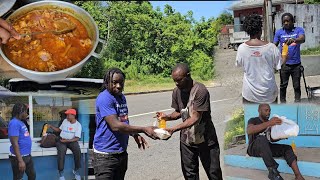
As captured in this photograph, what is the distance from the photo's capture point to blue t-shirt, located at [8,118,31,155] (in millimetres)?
3629

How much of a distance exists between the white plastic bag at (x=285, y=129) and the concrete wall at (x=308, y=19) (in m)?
0.45

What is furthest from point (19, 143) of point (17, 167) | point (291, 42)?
point (291, 42)

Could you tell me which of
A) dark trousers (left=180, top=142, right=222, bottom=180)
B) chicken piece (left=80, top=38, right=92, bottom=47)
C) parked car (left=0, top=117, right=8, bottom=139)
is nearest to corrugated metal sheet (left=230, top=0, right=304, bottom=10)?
dark trousers (left=180, top=142, right=222, bottom=180)

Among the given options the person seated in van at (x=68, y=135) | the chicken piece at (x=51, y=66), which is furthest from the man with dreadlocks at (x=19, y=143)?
the chicken piece at (x=51, y=66)

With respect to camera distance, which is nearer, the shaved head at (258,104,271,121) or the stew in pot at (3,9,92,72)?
the shaved head at (258,104,271,121)

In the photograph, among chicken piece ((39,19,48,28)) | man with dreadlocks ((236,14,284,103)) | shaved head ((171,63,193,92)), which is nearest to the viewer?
man with dreadlocks ((236,14,284,103))

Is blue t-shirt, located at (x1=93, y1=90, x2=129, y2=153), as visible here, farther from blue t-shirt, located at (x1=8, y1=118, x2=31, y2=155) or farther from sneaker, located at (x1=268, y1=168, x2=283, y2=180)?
sneaker, located at (x1=268, y1=168, x2=283, y2=180)

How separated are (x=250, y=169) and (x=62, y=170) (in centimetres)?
136

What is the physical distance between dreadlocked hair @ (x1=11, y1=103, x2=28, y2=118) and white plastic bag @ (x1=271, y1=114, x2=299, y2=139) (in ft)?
5.56

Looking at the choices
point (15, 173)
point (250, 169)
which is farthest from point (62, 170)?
point (250, 169)

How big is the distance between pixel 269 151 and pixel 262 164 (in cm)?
11

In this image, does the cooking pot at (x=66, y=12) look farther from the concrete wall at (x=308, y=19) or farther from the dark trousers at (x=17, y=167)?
the concrete wall at (x=308, y=19)

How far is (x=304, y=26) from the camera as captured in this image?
3.14 meters

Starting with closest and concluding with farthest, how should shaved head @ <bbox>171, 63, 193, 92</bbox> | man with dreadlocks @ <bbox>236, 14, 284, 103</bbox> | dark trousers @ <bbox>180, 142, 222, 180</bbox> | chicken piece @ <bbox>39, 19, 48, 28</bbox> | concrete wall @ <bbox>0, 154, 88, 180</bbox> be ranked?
man with dreadlocks @ <bbox>236, 14, 284, 103</bbox>
shaved head @ <bbox>171, 63, 193, 92</bbox>
dark trousers @ <bbox>180, 142, 222, 180</bbox>
chicken piece @ <bbox>39, 19, 48, 28</bbox>
concrete wall @ <bbox>0, 154, 88, 180</bbox>
